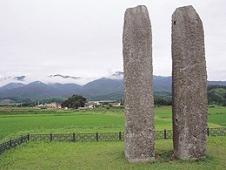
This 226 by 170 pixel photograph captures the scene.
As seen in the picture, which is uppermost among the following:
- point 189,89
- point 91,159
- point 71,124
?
point 189,89

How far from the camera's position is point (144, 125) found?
24.8 m

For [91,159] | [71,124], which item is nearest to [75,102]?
[71,124]

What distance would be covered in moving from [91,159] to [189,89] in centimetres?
755

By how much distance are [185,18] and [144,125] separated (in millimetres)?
7067

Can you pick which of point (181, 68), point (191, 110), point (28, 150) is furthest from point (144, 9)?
point (28, 150)

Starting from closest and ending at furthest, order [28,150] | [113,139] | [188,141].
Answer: [188,141] < [28,150] < [113,139]

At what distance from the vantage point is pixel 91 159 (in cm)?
2598

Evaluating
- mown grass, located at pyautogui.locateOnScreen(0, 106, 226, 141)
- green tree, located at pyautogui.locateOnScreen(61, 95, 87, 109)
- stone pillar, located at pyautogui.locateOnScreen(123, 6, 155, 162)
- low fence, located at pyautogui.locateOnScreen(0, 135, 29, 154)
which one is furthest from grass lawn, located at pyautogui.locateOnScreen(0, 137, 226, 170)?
green tree, located at pyautogui.locateOnScreen(61, 95, 87, 109)

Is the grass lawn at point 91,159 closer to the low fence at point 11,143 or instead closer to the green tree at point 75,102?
the low fence at point 11,143

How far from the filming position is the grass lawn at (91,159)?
2333 centimetres

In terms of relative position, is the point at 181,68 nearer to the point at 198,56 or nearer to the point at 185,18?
the point at 198,56

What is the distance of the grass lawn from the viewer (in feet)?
76.5

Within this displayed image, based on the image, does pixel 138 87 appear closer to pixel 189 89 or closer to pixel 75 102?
pixel 189 89

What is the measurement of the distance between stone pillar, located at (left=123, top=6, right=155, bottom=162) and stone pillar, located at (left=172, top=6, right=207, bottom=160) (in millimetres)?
1695
